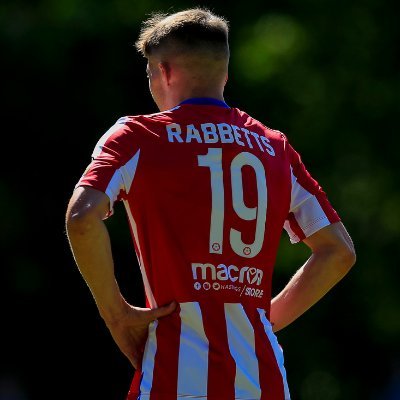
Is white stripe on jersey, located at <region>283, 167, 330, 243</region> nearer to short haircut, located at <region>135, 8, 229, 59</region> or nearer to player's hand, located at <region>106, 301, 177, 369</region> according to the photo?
short haircut, located at <region>135, 8, 229, 59</region>

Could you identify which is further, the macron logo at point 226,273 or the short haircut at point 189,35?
the short haircut at point 189,35

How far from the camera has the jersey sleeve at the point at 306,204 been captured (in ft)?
14.8

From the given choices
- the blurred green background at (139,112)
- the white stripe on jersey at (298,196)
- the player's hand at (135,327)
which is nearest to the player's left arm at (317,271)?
the white stripe on jersey at (298,196)

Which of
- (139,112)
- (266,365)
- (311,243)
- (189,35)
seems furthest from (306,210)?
(139,112)

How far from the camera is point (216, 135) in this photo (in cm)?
427

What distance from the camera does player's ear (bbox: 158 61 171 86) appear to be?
14.3ft

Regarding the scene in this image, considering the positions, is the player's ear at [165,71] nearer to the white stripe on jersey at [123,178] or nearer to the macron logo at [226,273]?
the white stripe on jersey at [123,178]

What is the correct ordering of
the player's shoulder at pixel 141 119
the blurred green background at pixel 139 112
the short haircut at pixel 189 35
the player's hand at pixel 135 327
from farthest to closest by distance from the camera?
1. the blurred green background at pixel 139 112
2. the short haircut at pixel 189 35
3. the player's shoulder at pixel 141 119
4. the player's hand at pixel 135 327

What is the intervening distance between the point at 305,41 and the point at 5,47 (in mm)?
4169

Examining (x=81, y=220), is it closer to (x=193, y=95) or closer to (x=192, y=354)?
(x=192, y=354)

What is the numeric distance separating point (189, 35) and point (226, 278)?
0.89 meters

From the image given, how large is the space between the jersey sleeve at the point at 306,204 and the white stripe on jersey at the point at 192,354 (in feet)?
2.10

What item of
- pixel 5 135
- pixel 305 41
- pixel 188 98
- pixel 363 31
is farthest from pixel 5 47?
pixel 188 98

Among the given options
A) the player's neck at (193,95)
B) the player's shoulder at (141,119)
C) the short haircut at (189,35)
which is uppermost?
the short haircut at (189,35)
